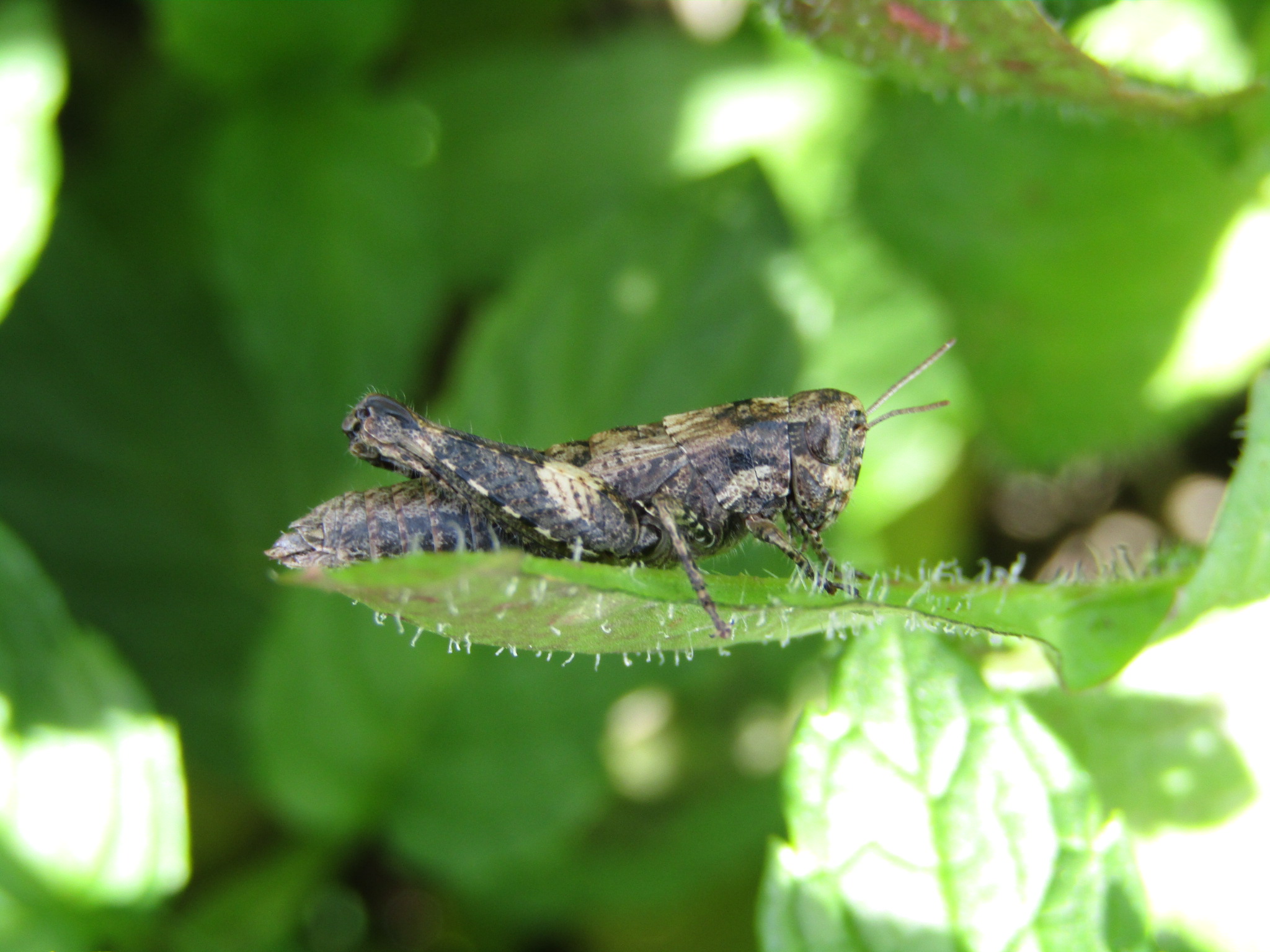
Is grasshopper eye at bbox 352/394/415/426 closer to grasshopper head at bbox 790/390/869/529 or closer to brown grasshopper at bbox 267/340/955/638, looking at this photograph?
brown grasshopper at bbox 267/340/955/638

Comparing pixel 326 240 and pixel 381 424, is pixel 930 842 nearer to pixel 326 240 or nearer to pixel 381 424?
pixel 381 424

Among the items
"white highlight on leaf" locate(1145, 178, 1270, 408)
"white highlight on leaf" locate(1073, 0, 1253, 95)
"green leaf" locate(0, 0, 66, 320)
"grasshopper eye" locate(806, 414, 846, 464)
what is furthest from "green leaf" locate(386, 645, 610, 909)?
"white highlight on leaf" locate(1073, 0, 1253, 95)

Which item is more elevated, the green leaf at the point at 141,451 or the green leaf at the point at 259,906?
the green leaf at the point at 141,451

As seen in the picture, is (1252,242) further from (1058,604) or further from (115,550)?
(115,550)

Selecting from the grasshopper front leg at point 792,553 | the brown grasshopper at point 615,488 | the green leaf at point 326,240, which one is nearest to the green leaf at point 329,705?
the brown grasshopper at point 615,488

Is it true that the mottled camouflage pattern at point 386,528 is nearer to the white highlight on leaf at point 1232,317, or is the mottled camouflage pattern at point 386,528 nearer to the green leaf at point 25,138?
the green leaf at point 25,138

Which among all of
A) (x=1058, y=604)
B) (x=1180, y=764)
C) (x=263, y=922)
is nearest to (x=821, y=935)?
(x=1058, y=604)
